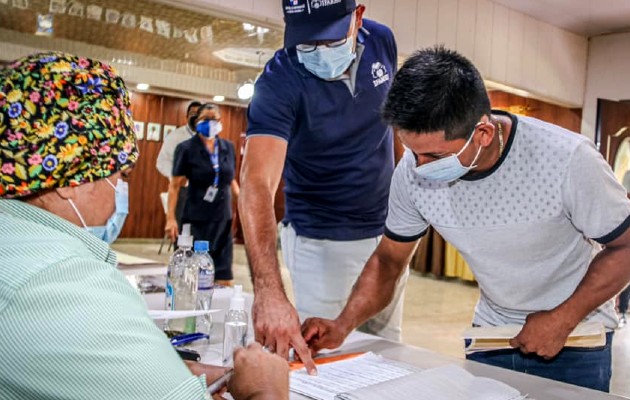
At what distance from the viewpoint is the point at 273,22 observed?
4191 millimetres

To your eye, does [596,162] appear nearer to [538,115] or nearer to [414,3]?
[414,3]

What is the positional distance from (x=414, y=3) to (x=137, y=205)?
6.06 meters

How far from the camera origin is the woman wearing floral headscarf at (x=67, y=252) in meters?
0.62

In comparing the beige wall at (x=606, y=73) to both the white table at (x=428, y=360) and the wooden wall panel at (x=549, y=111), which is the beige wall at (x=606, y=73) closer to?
the wooden wall panel at (x=549, y=111)

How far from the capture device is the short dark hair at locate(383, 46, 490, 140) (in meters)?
1.26

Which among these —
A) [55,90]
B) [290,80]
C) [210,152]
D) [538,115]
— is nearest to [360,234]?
[290,80]

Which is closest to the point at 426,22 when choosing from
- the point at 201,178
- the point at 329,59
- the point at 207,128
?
the point at 207,128

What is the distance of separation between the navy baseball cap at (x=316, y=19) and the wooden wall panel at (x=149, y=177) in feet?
26.4

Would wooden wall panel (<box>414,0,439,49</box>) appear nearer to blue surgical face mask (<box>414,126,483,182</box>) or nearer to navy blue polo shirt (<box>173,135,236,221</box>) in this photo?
navy blue polo shirt (<box>173,135,236,221</box>)

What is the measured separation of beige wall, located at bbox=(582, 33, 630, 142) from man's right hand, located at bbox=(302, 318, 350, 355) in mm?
6162

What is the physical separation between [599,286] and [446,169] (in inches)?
16.3

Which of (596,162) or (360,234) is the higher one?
(596,162)

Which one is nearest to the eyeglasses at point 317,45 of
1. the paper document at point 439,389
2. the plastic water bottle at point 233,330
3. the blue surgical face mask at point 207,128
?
the plastic water bottle at point 233,330

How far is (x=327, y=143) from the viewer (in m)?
1.84
